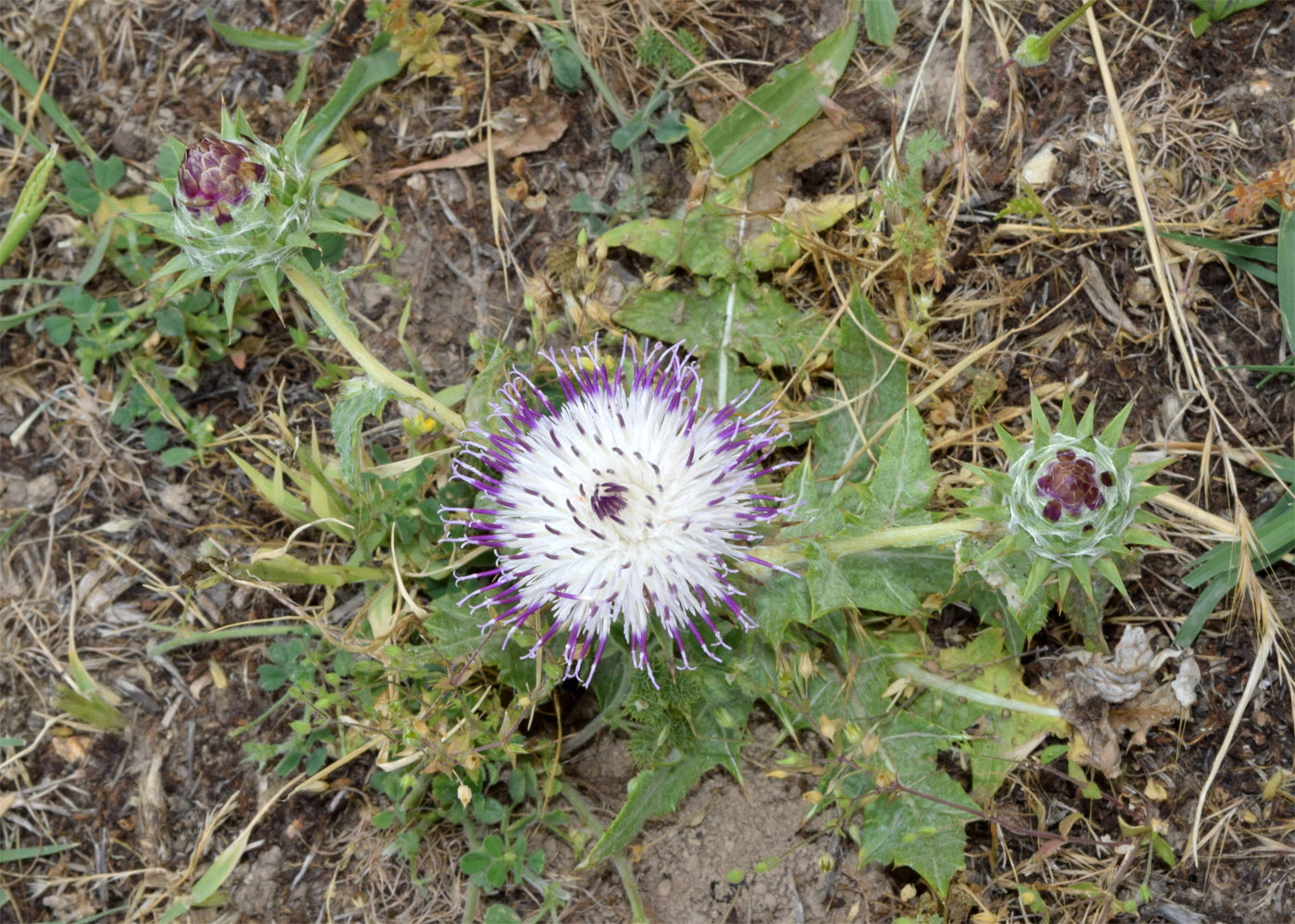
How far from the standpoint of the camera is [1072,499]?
281cm

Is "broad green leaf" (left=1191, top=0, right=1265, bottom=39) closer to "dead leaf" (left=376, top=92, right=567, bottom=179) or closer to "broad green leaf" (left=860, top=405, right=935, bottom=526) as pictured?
"broad green leaf" (left=860, top=405, right=935, bottom=526)

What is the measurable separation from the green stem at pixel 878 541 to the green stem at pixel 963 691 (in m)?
0.67

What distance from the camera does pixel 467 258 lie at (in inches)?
182

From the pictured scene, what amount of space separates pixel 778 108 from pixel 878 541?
209 cm

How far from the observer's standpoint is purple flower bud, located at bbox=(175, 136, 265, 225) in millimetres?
3164

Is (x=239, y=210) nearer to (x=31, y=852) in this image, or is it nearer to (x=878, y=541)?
(x=878, y=541)

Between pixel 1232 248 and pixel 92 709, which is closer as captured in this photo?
pixel 1232 248

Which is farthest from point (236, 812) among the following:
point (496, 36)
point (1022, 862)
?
point (496, 36)

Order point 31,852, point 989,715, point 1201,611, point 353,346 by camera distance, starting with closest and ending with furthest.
Answer: point 353,346 → point 1201,611 → point 989,715 → point 31,852

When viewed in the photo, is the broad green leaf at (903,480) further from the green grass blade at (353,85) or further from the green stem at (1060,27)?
the green grass blade at (353,85)

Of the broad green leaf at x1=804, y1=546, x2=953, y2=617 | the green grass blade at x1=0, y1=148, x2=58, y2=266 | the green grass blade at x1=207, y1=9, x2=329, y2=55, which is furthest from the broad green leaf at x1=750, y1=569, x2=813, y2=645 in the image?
the green grass blade at x1=0, y1=148, x2=58, y2=266

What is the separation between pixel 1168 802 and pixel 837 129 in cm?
312

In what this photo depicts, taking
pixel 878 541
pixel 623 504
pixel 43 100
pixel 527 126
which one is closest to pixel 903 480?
pixel 878 541

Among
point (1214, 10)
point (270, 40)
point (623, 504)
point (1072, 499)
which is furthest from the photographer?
point (270, 40)
